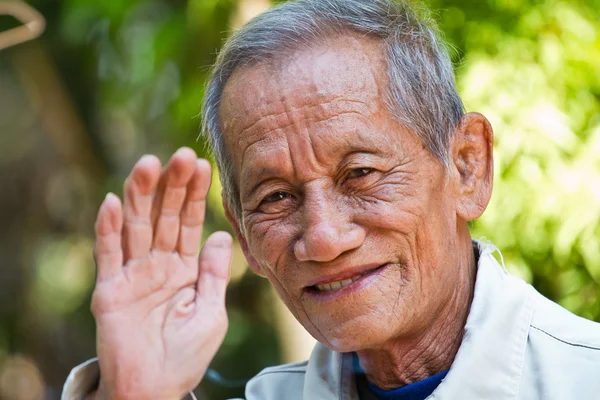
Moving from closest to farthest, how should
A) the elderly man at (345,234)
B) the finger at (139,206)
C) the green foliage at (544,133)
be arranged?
the finger at (139,206) < the elderly man at (345,234) < the green foliage at (544,133)

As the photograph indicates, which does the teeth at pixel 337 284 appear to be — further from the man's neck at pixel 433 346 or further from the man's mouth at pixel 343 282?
the man's neck at pixel 433 346

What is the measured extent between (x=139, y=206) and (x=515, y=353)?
108cm

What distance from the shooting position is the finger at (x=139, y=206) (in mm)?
2012

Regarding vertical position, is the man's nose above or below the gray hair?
below

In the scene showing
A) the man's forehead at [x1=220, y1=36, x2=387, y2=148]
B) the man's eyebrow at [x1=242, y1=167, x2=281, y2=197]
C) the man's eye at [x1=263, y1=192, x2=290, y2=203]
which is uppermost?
the man's forehead at [x1=220, y1=36, x2=387, y2=148]

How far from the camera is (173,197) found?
2119mm

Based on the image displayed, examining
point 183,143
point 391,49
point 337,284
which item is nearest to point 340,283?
point 337,284

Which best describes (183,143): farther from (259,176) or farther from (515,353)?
(515,353)

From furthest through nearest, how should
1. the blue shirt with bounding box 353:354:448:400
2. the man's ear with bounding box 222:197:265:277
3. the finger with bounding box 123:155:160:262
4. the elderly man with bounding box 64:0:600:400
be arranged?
the man's ear with bounding box 222:197:265:277 < the blue shirt with bounding box 353:354:448:400 < the elderly man with bounding box 64:0:600:400 < the finger with bounding box 123:155:160:262

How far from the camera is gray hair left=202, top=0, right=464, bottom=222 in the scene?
2.27 metres

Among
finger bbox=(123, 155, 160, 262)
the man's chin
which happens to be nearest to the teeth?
the man's chin

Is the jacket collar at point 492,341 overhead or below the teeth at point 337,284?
below

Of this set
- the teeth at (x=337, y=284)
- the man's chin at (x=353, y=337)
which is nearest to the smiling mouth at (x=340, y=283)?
the teeth at (x=337, y=284)

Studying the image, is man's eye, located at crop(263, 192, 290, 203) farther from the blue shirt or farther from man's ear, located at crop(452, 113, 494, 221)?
the blue shirt
